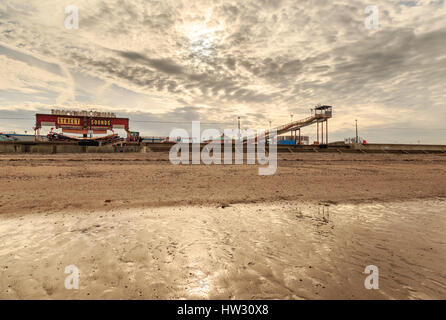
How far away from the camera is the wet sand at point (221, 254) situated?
279cm

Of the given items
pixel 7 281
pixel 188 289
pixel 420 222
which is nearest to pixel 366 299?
pixel 188 289

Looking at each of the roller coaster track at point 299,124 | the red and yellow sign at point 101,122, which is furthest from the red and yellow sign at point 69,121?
the roller coaster track at point 299,124

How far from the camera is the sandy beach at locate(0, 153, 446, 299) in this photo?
2.83m

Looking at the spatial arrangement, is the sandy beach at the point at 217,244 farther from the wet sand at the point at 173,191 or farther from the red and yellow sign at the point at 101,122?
the red and yellow sign at the point at 101,122

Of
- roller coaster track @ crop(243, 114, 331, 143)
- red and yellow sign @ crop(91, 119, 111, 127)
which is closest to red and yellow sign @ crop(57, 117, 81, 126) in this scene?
red and yellow sign @ crop(91, 119, 111, 127)

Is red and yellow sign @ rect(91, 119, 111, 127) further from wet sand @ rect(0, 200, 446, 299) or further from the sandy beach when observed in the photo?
wet sand @ rect(0, 200, 446, 299)

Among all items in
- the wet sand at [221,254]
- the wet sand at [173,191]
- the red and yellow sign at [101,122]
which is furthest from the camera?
the red and yellow sign at [101,122]

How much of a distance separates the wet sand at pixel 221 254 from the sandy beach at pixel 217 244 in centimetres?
2

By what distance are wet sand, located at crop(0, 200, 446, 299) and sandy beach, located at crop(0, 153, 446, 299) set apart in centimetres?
2

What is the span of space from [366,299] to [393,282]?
67 centimetres

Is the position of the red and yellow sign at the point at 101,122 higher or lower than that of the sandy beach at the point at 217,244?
higher

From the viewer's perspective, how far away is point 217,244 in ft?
13.7

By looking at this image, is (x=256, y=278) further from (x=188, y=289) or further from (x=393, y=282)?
(x=393, y=282)
